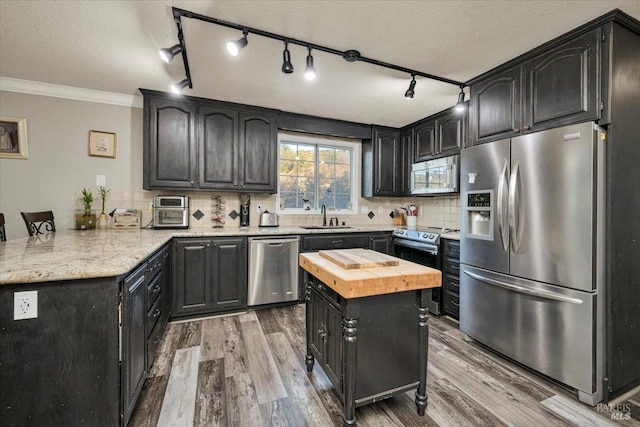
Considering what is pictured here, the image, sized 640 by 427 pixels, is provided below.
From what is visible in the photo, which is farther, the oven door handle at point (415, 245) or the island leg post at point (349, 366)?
the oven door handle at point (415, 245)

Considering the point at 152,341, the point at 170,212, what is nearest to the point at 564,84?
the point at 152,341

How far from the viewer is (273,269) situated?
3203 mm

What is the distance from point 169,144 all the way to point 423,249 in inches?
125

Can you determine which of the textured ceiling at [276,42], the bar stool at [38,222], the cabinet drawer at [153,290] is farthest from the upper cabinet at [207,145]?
the cabinet drawer at [153,290]

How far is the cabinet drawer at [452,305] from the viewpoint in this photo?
113 inches

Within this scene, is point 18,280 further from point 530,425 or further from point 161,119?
point 530,425

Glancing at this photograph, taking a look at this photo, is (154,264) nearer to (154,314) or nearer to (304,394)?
(154,314)

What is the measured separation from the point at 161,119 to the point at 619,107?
391cm

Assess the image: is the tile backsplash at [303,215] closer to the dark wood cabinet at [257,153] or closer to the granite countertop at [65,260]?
the dark wood cabinet at [257,153]

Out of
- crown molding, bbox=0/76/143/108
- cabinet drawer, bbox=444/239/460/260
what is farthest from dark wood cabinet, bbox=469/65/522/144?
crown molding, bbox=0/76/143/108

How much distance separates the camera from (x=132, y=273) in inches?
58.2

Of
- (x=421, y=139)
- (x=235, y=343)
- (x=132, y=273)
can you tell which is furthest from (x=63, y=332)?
(x=421, y=139)

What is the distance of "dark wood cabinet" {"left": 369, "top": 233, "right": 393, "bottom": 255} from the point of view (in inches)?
146

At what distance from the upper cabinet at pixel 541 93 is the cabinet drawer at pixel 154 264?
9.57 ft
